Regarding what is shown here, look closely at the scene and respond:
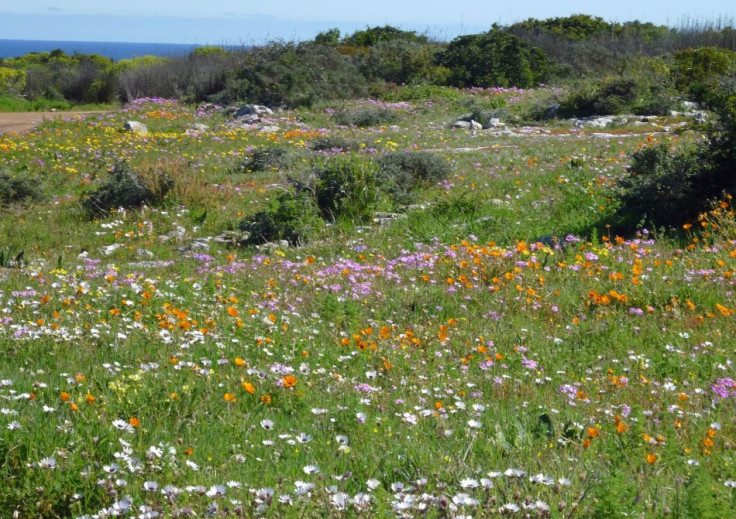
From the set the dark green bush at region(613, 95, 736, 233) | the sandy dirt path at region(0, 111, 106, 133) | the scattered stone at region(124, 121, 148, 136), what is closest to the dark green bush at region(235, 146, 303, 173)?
the scattered stone at region(124, 121, 148, 136)

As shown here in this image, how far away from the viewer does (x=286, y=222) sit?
905 centimetres

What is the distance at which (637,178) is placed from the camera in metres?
9.16

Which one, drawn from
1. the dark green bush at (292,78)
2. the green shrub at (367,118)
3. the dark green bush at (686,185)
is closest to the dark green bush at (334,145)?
the green shrub at (367,118)

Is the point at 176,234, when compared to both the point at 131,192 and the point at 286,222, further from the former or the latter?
the point at 131,192

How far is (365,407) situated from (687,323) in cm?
289

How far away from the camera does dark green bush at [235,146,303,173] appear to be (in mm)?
13191

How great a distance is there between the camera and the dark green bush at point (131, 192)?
11.0 meters

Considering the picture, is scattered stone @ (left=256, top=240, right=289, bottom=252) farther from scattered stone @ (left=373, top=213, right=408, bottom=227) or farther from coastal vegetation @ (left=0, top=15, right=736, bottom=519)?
scattered stone @ (left=373, top=213, right=408, bottom=227)

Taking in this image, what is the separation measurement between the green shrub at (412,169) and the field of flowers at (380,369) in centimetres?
103

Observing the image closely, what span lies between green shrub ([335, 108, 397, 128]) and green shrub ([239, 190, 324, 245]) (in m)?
11.1

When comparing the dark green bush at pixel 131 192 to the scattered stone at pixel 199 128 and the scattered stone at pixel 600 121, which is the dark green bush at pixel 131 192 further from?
the scattered stone at pixel 600 121

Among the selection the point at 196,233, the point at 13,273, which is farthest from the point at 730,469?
the point at 196,233

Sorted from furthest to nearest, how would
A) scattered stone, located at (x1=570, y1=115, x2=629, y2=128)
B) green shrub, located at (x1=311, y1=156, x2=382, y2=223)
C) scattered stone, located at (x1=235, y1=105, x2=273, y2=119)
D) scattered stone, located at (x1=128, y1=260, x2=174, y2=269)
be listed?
scattered stone, located at (x1=235, y1=105, x2=273, y2=119)
scattered stone, located at (x1=570, y1=115, x2=629, y2=128)
green shrub, located at (x1=311, y1=156, x2=382, y2=223)
scattered stone, located at (x1=128, y1=260, x2=174, y2=269)

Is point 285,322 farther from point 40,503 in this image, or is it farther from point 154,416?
point 40,503
